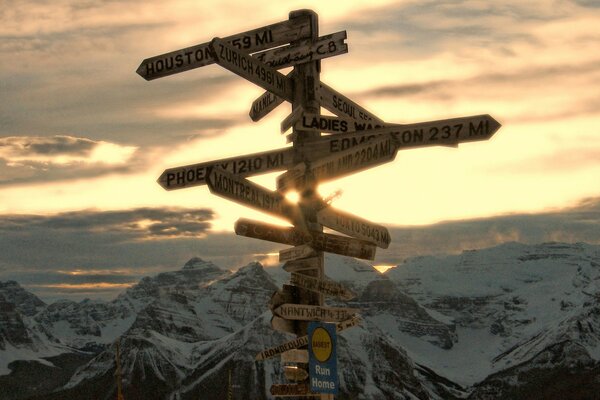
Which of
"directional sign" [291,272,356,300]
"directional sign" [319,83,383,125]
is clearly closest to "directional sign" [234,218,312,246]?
"directional sign" [291,272,356,300]

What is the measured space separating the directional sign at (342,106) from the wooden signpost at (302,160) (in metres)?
0.04

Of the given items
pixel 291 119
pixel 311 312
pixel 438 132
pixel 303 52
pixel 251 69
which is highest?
pixel 303 52

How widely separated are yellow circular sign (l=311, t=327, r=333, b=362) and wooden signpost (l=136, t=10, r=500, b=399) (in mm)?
549

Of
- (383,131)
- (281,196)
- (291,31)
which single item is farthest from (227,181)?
(291,31)

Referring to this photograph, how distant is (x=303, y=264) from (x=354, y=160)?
2260 millimetres

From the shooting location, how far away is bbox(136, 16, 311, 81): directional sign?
1822 centimetres

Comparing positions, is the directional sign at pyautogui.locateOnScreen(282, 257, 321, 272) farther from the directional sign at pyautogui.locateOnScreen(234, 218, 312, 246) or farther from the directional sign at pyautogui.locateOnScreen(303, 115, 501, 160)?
the directional sign at pyautogui.locateOnScreen(303, 115, 501, 160)

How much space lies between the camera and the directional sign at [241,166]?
17.6 metres

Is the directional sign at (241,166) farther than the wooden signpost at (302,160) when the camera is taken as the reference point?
Yes

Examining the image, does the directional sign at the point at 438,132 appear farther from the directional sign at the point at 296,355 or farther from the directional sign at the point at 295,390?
the directional sign at the point at 295,390

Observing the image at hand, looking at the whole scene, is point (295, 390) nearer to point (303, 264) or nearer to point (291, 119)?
point (303, 264)

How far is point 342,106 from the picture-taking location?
19.0m

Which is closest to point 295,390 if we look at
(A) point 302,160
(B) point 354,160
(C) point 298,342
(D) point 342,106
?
(C) point 298,342

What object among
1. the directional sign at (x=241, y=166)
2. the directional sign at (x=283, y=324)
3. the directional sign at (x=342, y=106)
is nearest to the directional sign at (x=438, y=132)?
the directional sign at (x=241, y=166)
